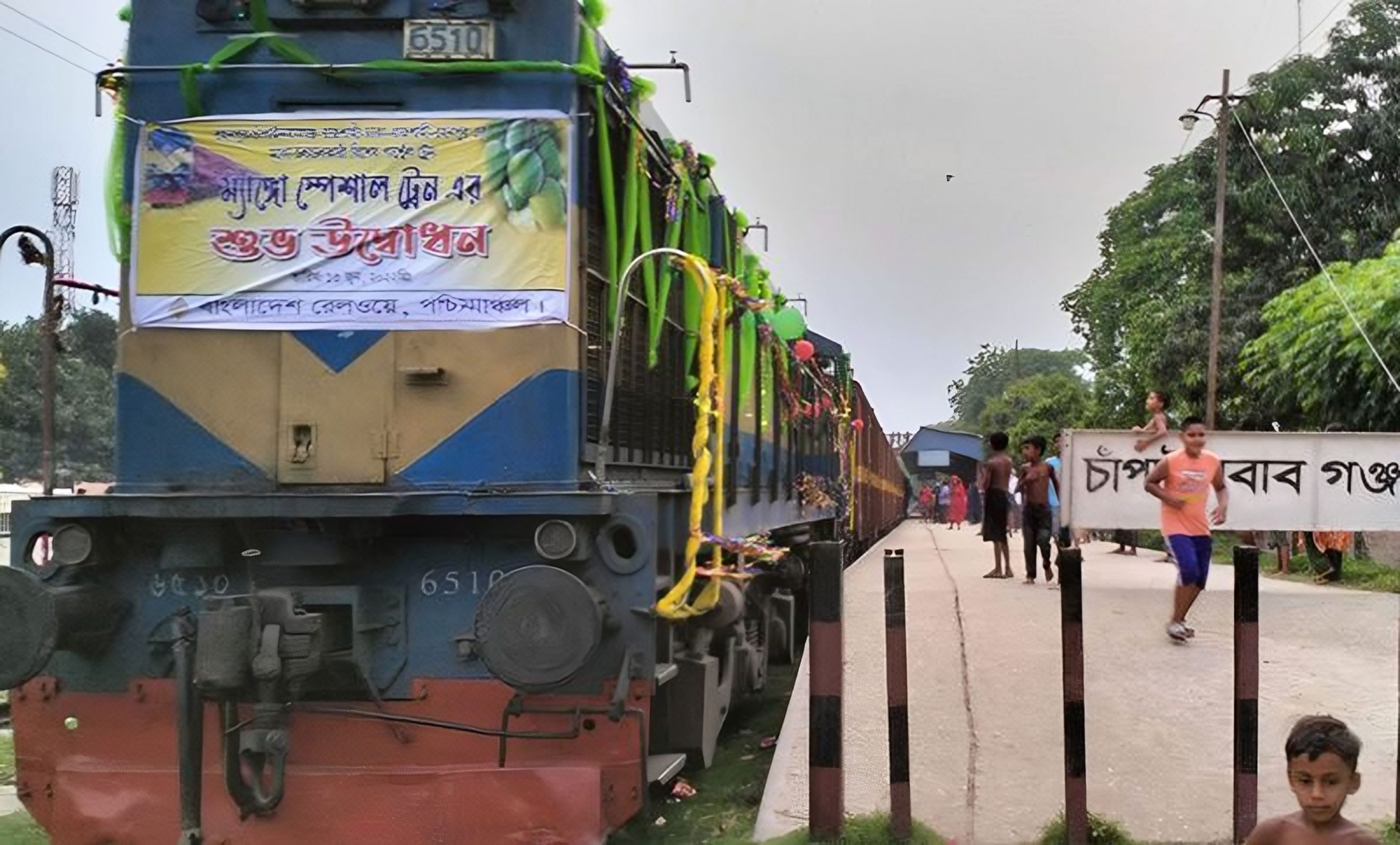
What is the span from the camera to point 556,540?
4.05 metres

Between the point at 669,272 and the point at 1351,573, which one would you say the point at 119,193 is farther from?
the point at 1351,573

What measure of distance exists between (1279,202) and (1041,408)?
2327 centimetres

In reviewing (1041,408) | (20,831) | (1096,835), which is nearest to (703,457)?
(1096,835)

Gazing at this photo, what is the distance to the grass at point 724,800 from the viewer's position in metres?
4.97

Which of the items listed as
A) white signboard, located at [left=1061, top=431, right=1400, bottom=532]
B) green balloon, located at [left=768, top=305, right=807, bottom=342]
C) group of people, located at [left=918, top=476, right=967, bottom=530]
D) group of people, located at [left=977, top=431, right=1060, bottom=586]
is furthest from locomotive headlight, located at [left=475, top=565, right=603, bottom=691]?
group of people, located at [left=918, top=476, right=967, bottom=530]

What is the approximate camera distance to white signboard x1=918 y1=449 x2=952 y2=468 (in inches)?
1492

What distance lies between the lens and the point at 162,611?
431 centimetres

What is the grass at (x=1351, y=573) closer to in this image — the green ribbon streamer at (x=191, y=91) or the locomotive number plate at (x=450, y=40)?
the locomotive number plate at (x=450, y=40)

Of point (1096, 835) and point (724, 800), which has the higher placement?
point (1096, 835)

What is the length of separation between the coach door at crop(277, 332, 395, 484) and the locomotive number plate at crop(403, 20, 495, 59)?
1.08 meters

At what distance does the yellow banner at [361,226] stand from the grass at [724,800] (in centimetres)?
217

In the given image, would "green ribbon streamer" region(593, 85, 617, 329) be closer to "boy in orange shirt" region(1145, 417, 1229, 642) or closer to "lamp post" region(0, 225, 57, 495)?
"lamp post" region(0, 225, 57, 495)

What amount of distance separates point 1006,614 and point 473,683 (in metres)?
5.54

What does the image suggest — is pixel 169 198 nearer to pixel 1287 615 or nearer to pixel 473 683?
pixel 473 683
